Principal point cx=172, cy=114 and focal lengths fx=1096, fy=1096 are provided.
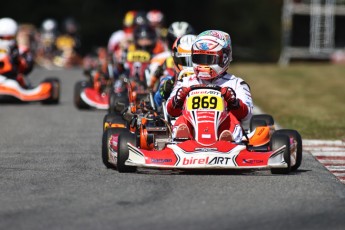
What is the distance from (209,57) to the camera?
1023 centimetres

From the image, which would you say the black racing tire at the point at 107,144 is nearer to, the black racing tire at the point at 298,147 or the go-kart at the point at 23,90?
the black racing tire at the point at 298,147

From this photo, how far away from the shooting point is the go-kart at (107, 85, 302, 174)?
30.2 feet

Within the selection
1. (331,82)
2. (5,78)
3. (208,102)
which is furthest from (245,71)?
(208,102)

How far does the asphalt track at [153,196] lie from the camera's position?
7.20 metres

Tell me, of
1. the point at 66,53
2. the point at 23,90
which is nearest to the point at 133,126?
the point at 23,90

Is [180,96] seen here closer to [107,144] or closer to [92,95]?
[107,144]

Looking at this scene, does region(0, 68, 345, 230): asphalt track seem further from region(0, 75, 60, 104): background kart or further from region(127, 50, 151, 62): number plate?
region(0, 75, 60, 104): background kart

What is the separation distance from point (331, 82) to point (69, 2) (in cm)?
2158

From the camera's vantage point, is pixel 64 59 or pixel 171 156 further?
pixel 64 59

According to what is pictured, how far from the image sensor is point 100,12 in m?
44.8

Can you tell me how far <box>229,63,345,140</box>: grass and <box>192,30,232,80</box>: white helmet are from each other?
3323mm

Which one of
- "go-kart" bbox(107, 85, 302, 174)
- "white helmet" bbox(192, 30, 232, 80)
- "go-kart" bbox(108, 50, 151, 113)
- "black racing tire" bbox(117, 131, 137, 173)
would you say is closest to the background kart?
"go-kart" bbox(108, 50, 151, 113)

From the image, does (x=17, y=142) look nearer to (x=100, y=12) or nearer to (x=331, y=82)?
(x=331, y=82)

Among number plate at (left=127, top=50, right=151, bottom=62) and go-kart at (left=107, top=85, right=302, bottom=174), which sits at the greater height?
go-kart at (left=107, top=85, right=302, bottom=174)
